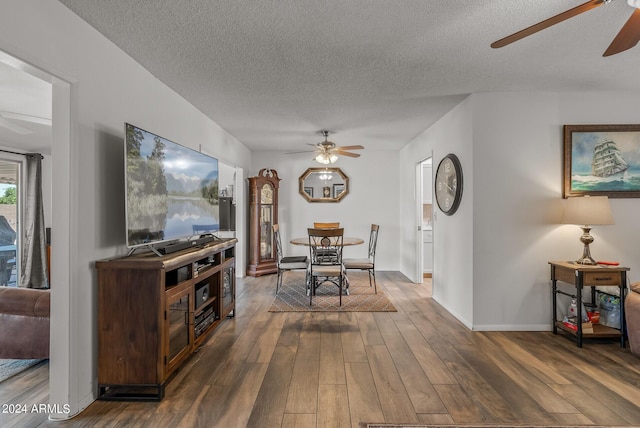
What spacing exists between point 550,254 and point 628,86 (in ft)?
5.75

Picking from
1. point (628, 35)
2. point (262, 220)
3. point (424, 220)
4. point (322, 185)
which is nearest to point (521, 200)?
point (628, 35)

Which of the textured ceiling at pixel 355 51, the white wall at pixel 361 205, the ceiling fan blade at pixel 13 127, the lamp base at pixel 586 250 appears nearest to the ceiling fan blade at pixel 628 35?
the textured ceiling at pixel 355 51

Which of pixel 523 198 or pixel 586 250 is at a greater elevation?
pixel 523 198

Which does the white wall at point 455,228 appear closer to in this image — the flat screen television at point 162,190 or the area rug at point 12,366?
the flat screen television at point 162,190

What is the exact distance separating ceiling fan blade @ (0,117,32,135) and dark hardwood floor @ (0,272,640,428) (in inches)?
111

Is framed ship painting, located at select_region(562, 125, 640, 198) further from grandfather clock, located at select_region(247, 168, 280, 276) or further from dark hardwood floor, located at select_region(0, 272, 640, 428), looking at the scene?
grandfather clock, located at select_region(247, 168, 280, 276)

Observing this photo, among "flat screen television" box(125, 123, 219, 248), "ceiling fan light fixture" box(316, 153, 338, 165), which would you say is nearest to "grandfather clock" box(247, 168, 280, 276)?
"ceiling fan light fixture" box(316, 153, 338, 165)

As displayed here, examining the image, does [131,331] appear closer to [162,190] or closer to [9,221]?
[162,190]

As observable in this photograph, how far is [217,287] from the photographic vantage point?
3365 millimetres

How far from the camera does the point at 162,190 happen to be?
2564 mm

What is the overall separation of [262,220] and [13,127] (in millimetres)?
3573

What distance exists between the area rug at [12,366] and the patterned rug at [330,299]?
2196 mm

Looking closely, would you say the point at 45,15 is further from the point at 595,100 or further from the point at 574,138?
the point at 595,100

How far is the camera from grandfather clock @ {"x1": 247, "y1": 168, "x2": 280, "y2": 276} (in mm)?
6160
